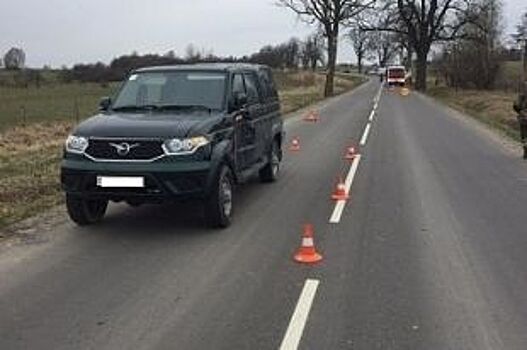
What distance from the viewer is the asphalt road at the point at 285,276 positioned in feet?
19.6

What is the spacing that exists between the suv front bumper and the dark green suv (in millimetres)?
11

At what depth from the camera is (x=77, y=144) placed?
953 cm

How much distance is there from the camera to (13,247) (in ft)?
29.2

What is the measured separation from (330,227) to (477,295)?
307 centimetres

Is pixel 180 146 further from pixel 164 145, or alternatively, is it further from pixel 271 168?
pixel 271 168

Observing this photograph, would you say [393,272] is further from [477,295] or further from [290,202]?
[290,202]

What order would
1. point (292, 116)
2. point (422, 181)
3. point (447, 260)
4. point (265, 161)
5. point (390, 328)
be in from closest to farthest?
point (390, 328) → point (447, 260) → point (265, 161) → point (422, 181) → point (292, 116)

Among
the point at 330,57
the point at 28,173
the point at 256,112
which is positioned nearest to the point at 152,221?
the point at 256,112

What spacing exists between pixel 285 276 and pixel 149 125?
2.86 metres

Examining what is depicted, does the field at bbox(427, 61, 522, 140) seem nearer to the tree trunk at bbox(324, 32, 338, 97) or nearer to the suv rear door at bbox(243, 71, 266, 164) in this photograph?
the tree trunk at bbox(324, 32, 338, 97)

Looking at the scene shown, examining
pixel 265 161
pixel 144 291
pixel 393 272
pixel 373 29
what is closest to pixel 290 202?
pixel 265 161

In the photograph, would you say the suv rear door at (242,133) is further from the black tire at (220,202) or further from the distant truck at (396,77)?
the distant truck at (396,77)

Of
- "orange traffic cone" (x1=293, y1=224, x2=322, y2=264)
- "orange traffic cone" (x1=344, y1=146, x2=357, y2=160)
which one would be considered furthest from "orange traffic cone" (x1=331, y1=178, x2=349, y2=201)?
"orange traffic cone" (x1=344, y1=146, x2=357, y2=160)

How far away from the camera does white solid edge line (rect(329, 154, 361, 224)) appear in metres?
10.4
